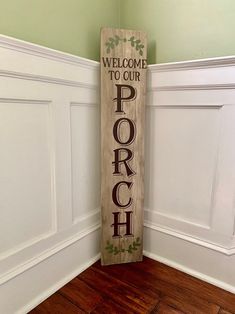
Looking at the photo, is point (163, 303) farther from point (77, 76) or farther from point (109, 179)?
point (77, 76)

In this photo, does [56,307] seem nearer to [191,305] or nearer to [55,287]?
[55,287]

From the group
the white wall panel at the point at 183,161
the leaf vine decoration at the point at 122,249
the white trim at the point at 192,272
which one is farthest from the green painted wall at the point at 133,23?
the white trim at the point at 192,272

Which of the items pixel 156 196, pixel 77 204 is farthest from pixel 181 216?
pixel 77 204

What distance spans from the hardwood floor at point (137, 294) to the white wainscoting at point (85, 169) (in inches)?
2.5

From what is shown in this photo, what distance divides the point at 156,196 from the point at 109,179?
13.7 inches

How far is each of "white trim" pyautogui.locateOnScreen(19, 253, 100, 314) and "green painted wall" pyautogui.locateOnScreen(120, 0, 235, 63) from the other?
4.36ft

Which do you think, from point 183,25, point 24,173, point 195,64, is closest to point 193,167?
point 195,64

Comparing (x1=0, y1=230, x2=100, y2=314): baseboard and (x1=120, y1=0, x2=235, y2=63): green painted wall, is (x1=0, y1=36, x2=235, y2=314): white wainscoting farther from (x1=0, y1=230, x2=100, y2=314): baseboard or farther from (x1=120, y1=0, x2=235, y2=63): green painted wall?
(x1=120, y1=0, x2=235, y2=63): green painted wall

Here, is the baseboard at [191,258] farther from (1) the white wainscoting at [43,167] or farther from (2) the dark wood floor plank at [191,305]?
(1) the white wainscoting at [43,167]

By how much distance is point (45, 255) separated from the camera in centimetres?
120

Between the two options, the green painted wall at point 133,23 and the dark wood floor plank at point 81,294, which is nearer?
the green painted wall at point 133,23

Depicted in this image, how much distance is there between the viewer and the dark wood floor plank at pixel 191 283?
121 centimetres

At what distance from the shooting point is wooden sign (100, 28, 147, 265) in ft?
4.22

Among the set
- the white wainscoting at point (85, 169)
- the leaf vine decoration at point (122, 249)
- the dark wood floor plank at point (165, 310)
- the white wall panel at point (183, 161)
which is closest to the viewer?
the white wainscoting at point (85, 169)
